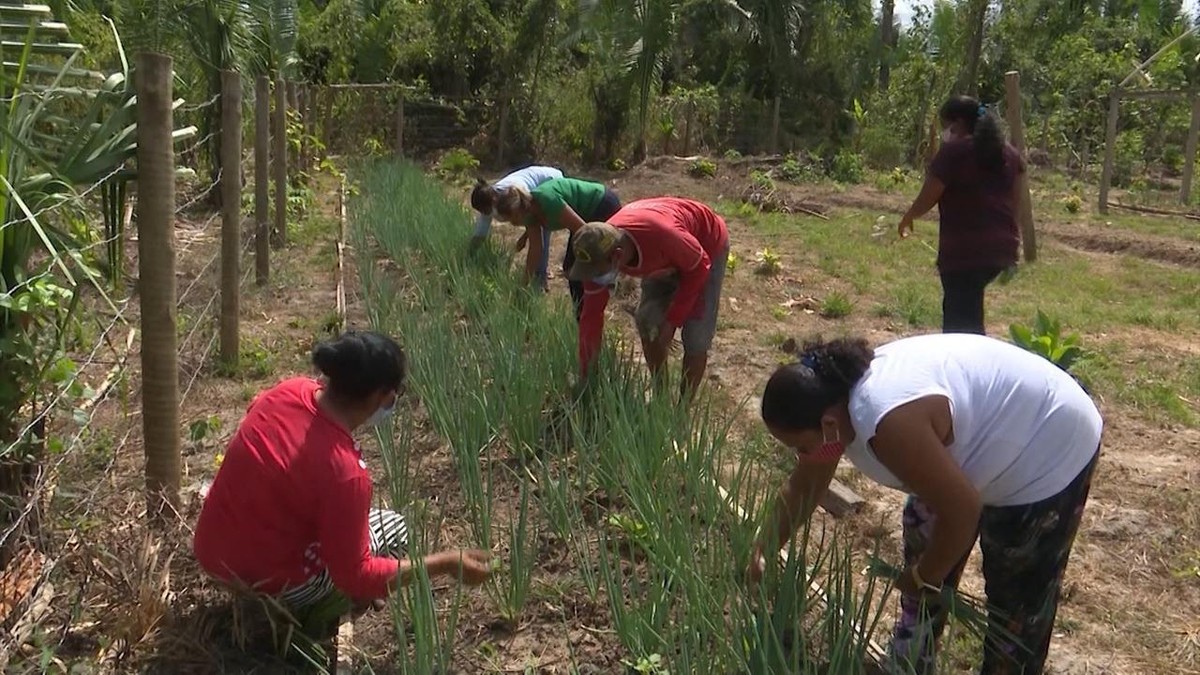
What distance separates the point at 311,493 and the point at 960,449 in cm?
119

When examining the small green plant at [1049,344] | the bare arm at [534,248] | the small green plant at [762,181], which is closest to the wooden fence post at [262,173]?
the bare arm at [534,248]

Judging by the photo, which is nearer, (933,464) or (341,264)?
(933,464)

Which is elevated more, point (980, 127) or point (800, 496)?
point (980, 127)

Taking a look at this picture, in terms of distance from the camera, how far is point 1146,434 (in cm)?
388

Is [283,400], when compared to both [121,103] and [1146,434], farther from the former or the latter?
[1146,434]

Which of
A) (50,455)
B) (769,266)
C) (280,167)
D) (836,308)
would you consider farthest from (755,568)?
(280,167)

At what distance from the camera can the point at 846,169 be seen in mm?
14125

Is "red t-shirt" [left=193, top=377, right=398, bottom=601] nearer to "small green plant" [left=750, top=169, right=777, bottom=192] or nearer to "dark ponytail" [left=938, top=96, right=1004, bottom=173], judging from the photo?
"dark ponytail" [left=938, top=96, right=1004, bottom=173]

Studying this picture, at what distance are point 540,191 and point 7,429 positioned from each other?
2.47 meters

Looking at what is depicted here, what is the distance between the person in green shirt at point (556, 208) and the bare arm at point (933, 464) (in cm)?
233

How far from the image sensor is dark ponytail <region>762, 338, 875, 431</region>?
5.44 feet

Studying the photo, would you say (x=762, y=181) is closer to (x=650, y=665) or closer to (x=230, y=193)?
(x=230, y=193)

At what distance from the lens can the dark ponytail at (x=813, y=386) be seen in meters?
1.66

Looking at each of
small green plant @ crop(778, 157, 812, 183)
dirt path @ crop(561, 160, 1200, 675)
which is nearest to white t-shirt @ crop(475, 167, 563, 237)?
dirt path @ crop(561, 160, 1200, 675)
